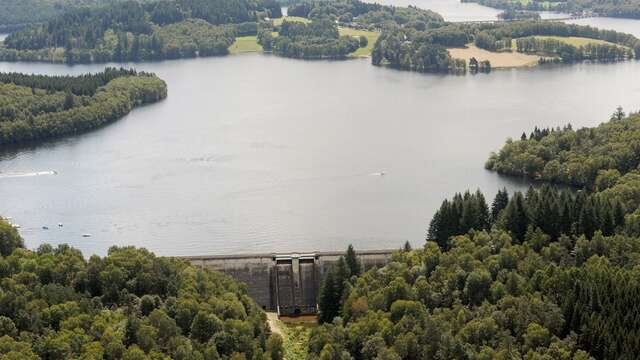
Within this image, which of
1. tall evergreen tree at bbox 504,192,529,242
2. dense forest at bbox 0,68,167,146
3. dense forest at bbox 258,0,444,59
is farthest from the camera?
dense forest at bbox 258,0,444,59

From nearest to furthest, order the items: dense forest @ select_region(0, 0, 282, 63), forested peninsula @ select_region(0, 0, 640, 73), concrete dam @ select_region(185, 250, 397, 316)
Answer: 1. concrete dam @ select_region(185, 250, 397, 316)
2. forested peninsula @ select_region(0, 0, 640, 73)
3. dense forest @ select_region(0, 0, 282, 63)

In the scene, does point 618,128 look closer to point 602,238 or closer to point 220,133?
point 602,238

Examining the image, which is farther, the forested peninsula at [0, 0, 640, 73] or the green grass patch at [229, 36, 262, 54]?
the green grass patch at [229, 36, 262, 54]

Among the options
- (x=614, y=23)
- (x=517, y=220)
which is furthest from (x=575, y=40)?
(x=517, y=220)

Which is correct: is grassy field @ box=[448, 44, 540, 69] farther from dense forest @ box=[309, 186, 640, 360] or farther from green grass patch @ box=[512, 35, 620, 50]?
dense forest @ box=[309, 186, 640, 360]

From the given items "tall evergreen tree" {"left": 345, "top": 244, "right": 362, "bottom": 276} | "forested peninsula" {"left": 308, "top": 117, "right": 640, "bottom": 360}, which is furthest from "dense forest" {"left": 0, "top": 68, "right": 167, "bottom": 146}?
"forested peninsula" {"left": 308, "top": 117, "right": 640, "bottom": 360}

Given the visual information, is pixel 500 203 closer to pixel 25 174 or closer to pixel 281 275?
pixel 281 275

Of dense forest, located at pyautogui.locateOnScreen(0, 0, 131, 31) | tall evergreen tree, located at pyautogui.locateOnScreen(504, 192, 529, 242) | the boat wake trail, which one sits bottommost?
the boat wake trail

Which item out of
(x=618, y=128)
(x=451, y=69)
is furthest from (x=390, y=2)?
(x=618, y=128)

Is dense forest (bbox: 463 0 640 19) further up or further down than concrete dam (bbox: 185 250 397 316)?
further up
